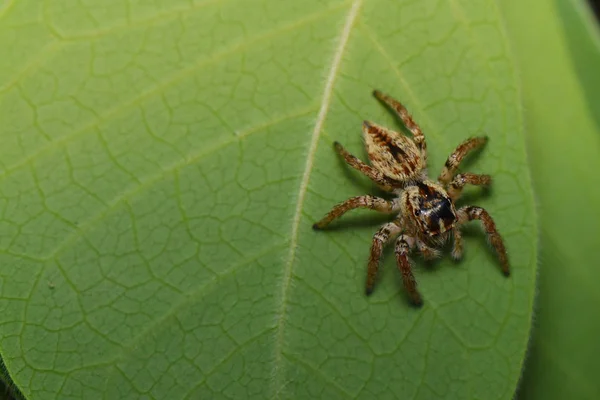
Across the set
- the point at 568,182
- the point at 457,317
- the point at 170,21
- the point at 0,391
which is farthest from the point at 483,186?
the point at 0,391

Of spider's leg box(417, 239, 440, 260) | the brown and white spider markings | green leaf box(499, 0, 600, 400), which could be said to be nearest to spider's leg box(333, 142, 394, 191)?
the brown and white spider markings

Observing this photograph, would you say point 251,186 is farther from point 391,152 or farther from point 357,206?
point 391,152

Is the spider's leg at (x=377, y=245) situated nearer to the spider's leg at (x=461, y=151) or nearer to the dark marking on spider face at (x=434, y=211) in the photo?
the dark marking on spider face at (x=434, y=211)

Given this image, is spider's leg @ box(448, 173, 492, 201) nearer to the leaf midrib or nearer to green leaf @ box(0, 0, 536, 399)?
green leaf @ box(0, 0, 536, 399)

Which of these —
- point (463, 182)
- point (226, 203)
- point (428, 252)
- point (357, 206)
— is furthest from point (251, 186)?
point (463, 182)

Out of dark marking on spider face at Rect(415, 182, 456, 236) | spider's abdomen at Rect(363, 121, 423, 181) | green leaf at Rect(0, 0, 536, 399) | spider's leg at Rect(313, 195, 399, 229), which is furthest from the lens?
dark marking on spider face at Rect(415, 182, 456, 236)
